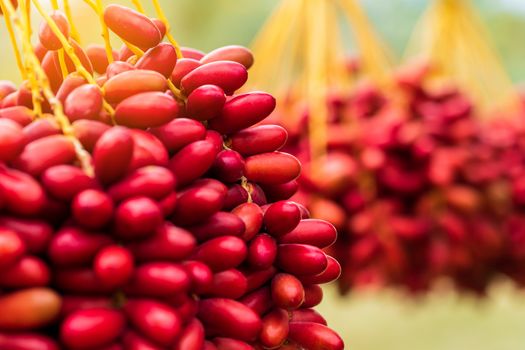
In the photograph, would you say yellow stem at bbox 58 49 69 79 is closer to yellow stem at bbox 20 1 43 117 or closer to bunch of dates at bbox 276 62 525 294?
yellow stem at bbox 20 1 43 117

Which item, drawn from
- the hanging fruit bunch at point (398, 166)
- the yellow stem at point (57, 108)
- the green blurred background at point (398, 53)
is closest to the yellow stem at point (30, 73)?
the yellow stem at point (57, 108)

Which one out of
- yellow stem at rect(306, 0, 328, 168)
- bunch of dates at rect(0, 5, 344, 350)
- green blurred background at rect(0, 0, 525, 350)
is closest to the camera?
bunch of dates at rect(0, 5, 344, 350)

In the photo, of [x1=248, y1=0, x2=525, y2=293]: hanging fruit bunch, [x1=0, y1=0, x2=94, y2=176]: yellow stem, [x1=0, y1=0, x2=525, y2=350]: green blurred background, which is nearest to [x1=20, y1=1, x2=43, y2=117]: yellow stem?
[x1=0, y1=0, x2=94, y2=176]: yellow stem

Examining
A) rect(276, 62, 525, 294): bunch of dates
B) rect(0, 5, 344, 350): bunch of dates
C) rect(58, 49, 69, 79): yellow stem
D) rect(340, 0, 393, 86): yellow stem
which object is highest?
rect(340, 0, 393, 86): yellow stem

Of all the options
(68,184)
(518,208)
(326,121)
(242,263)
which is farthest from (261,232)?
(518,208)

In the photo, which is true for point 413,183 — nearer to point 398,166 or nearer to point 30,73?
point 398,166
